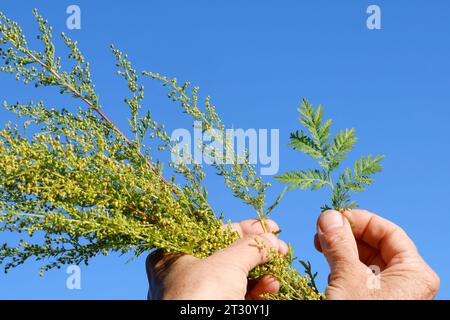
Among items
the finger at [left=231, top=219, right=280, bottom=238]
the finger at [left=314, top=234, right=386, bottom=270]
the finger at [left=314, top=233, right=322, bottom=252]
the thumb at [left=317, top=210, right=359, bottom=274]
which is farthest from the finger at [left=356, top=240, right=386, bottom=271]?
the finger at [left=231, top=219, right=280, bottom=238]

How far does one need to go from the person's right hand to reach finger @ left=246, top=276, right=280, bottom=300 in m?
0.33

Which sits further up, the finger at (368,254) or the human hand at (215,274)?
the finger at (368,254)

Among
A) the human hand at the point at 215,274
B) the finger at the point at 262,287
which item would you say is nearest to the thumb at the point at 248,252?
the human hand at the point at 215,274

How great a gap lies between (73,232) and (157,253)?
1.85 ft

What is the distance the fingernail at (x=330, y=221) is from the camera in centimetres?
304

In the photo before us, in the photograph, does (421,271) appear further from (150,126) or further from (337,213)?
(150,126)

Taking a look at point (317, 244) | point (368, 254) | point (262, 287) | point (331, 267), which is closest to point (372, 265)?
point (368, 254)

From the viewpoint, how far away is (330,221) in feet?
9.95

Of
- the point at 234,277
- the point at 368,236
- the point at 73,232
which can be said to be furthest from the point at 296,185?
the point at 73,232

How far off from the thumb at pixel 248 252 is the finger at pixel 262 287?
0.16m

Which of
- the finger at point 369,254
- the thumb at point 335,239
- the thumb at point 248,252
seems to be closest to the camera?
the thumb at point 248,252

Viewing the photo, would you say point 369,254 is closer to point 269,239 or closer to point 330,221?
point 330,221

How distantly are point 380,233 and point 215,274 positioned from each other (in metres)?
1.34

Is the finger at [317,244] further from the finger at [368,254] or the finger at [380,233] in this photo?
the finger at [368,254]
